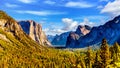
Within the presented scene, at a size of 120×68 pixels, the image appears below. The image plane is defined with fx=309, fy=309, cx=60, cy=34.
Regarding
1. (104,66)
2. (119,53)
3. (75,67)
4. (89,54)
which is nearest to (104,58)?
(104,66)

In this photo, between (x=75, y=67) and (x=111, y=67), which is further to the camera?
(x=75, y=67)

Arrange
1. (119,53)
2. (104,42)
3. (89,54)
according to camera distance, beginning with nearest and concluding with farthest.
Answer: (104,42)
(119,53)
(89,54)

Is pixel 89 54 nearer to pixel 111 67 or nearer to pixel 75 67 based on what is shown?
pixel 75 67

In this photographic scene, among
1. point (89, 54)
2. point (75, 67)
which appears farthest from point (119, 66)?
point (89, 54)

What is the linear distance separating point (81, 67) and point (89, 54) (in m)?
12.6

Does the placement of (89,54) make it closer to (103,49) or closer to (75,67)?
(75,67)

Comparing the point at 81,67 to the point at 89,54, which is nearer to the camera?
the point at 81,67

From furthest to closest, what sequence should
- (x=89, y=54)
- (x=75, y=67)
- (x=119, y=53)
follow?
(x=89, y=54) → (x=75, y=67) → (x=119, y=53)

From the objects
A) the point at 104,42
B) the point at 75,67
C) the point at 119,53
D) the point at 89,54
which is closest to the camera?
the point at 104,42

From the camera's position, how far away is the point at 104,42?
224 feet

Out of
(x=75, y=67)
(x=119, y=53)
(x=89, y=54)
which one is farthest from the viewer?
(x=89, y=54)

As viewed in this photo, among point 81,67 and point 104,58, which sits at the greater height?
point 104,58

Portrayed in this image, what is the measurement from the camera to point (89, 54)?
140250 mm

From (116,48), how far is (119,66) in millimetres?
53850
